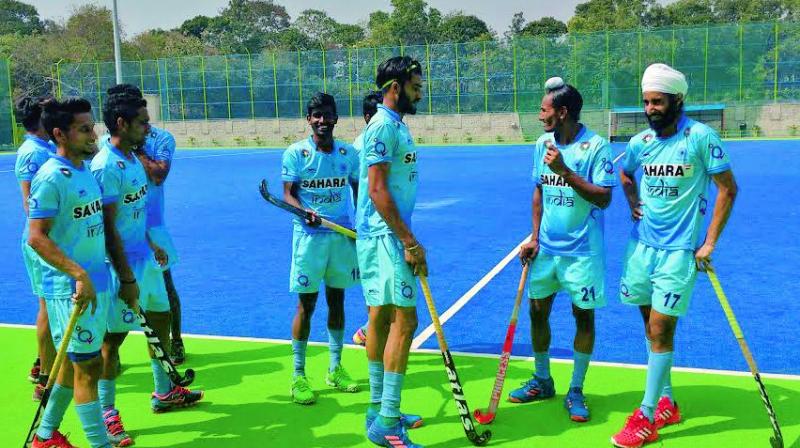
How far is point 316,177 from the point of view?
6.06m

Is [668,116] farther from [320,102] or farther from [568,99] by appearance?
[320,102]

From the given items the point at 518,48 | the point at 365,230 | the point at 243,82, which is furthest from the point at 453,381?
the point at 243,82

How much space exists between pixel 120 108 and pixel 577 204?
3.20m

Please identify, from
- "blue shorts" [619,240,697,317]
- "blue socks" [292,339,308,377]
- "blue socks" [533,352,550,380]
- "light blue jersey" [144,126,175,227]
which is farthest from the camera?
"light blue jersey" [144,126,175,227]

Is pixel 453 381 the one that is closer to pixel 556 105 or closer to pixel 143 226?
pixel 556 105

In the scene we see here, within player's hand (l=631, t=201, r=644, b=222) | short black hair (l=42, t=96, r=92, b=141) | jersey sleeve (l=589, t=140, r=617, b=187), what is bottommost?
player's hand (l=631, t=201, r=644, b=222)

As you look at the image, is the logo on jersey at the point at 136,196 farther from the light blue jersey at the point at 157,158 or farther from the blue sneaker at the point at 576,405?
the blue sneaker at the point at 576,405

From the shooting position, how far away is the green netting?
1346 inches

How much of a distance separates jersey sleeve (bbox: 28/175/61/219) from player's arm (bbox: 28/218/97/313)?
36mm

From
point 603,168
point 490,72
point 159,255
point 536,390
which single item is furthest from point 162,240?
point 490,72

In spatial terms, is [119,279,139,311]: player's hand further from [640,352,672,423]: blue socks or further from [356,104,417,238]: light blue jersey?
[640,352,672,423]: blue socks

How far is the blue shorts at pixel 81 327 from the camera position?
437cm

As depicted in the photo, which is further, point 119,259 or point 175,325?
point 175,325

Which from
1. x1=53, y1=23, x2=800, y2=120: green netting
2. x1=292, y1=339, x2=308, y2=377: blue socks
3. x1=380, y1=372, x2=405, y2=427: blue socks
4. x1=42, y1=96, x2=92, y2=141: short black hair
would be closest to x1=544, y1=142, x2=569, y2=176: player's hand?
x1=380, y1=372, x2=405, y2=427: blue socks
